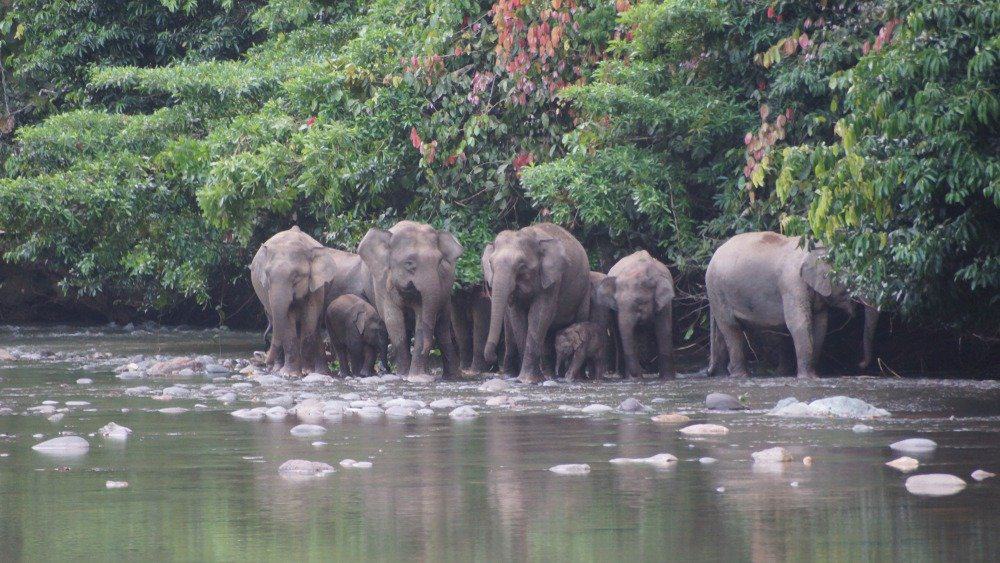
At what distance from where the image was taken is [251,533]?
20.5ft

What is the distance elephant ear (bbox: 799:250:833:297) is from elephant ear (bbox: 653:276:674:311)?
1.33 metres

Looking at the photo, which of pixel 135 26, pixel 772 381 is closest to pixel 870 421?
pixel 772 381

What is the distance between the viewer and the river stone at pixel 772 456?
8.22 metres

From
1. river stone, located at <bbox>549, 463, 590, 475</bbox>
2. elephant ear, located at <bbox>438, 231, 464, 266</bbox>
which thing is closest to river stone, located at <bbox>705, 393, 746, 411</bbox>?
river stone, located at <bbox>549, 463, 590, 475</bbox>

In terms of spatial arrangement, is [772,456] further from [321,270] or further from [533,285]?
[321,270]

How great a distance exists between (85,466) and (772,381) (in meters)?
8.27

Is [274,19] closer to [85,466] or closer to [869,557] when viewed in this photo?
[85,466]

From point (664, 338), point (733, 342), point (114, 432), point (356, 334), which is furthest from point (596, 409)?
point (356, 334)

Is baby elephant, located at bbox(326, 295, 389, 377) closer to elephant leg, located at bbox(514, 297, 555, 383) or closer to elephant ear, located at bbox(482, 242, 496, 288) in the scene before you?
elephant ear, located at bbox(482, 242, 496, 288)

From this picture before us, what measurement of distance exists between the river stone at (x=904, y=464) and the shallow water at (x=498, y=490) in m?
0.09

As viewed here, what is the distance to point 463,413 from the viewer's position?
441 inches

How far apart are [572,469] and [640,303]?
27.0 ft

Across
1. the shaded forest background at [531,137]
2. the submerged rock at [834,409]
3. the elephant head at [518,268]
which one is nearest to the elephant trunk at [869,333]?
the shaded forest background at [531,137]

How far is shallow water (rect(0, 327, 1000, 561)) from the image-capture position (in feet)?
19.5
